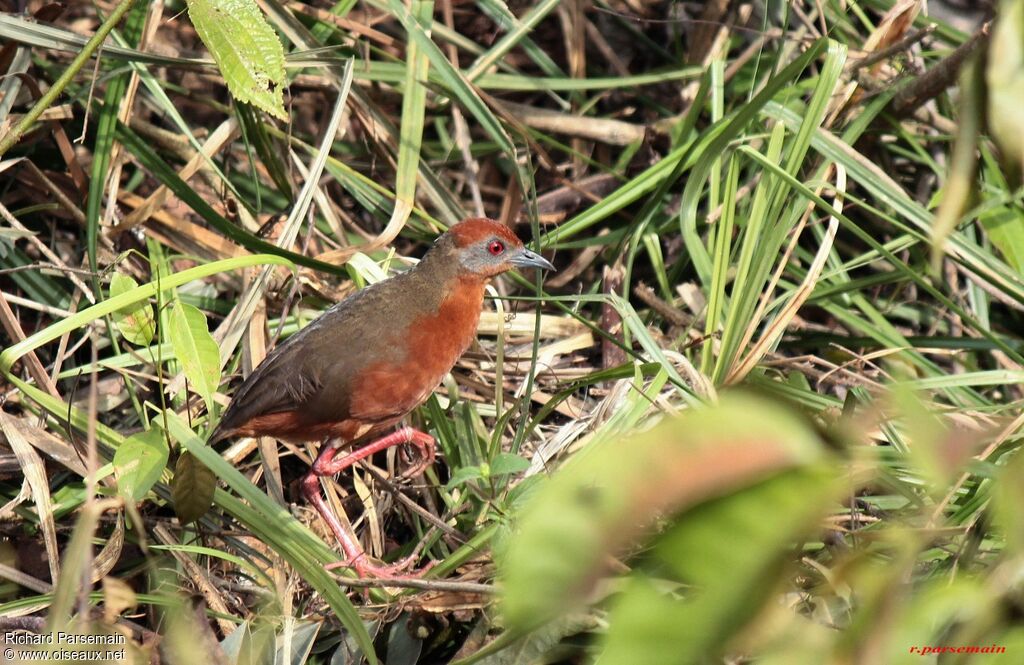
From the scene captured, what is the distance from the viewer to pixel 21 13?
3.82m

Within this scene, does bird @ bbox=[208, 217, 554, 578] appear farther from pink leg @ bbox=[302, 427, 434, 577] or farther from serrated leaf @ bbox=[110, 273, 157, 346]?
serrated leaf @ bbox=[110, 273, 157, 346]

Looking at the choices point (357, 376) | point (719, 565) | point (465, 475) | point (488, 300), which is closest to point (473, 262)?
point (488, 300)

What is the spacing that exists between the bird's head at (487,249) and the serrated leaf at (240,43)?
43.4 inches

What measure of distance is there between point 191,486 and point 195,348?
0.37 meters

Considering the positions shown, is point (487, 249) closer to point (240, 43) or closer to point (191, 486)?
point (240, 43)

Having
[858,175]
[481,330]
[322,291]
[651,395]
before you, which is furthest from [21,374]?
[858,175]

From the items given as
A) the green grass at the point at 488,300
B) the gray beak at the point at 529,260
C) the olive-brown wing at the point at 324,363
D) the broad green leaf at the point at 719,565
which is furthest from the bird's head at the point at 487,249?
the broad green leaf at the point at 719,565

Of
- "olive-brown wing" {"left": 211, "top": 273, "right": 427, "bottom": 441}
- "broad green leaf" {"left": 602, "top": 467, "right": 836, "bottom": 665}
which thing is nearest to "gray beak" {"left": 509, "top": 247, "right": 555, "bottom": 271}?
"olive-brown wing" {"left": 211, "top": 273, "right": 427, "bottom": 441}

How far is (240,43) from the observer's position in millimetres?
2613

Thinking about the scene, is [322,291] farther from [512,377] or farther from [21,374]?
[21,374]

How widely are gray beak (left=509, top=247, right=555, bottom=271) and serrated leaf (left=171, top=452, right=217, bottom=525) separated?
1393mm

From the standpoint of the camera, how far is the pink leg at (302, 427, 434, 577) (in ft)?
10.0

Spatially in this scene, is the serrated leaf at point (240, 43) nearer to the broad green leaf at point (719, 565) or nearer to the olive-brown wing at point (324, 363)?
the olive-brown wing at point (324, 363)

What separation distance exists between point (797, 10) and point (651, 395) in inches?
91.8
